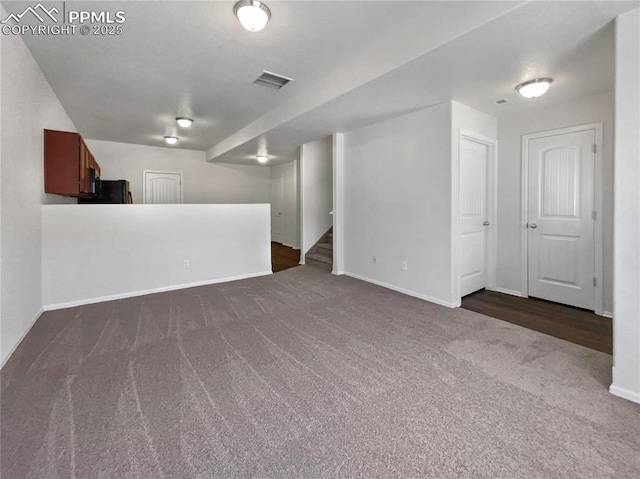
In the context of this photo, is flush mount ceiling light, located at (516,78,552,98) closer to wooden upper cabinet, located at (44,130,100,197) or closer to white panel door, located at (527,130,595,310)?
white panel door, located at (527,130,595,310)

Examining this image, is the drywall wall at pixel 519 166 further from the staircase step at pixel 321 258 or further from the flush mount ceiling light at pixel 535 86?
the staircase step at pixel 321 258

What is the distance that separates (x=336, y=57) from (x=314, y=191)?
3.79 metres

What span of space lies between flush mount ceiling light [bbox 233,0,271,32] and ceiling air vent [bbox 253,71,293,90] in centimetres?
111

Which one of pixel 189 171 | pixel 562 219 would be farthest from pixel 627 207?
pixel 189 171

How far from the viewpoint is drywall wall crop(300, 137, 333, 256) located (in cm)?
646

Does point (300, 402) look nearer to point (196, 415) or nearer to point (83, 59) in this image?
point (196, 415)

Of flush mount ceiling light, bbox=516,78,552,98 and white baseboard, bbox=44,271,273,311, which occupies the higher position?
flush mount ceiling light, bbox=516,78,552,98

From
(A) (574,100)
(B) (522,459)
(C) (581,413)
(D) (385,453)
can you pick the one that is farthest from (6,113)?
(A) (574,100)

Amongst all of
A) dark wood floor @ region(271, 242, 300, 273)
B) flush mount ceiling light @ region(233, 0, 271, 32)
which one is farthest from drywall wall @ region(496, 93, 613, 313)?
dark wood floor @ region(271, 242, 300, 273)

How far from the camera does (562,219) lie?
3.66 m

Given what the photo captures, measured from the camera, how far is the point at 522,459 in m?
1.41

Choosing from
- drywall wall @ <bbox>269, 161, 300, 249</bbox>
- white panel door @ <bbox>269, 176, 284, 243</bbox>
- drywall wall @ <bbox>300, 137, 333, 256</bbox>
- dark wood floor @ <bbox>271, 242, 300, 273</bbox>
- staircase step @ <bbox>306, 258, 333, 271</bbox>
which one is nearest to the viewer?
staircase step @ <bbox>306, 258, 333, 271</bbox>

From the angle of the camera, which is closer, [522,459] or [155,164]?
[522,459]

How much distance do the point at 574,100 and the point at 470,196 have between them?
1529mm
